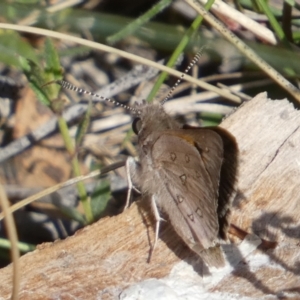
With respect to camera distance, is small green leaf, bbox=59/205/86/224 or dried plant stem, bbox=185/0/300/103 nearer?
dried plant stem, bbox=185/0/300/103

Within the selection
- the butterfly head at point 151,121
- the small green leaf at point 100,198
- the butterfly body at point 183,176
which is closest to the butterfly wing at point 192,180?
the butterfly body at point 183,176

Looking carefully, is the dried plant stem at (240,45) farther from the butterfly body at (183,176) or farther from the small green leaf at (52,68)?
the small green leaf at (52,68)

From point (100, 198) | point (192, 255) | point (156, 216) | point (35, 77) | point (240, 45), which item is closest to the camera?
point (192, 255)

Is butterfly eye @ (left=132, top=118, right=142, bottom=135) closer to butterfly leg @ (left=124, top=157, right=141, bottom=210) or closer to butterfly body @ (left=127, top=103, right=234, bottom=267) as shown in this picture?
butterfly body @ (left=127, top=103, right=234, bottom=267)

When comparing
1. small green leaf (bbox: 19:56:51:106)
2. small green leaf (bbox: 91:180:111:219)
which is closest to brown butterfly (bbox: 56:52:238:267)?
small green leaf (bbox: 19:56:51:106)

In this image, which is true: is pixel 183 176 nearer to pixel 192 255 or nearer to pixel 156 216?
pixel 156 216

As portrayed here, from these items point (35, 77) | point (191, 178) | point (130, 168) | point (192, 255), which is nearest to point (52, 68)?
point (35, 77)
